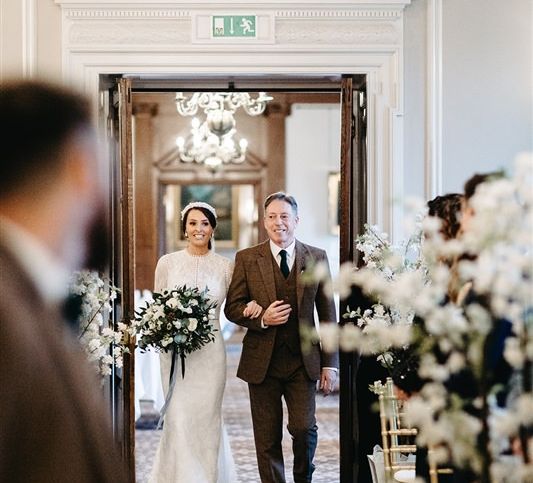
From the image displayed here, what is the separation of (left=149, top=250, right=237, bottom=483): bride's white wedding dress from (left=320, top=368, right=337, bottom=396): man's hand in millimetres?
723

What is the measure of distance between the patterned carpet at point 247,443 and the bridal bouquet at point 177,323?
5.25 feet

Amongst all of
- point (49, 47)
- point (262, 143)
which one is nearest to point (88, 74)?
point (49, 47)

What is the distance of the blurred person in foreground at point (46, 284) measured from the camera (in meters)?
1.37

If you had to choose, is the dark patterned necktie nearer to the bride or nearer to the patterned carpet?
the bride

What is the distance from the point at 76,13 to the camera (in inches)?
277

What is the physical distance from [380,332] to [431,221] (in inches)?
11.3

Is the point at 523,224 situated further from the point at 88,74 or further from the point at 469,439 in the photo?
the point at 88,74

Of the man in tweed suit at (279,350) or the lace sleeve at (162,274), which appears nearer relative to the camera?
the man in tweed suit at (279,350)

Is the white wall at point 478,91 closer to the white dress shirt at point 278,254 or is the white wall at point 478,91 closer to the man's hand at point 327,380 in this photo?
the white dress shirt at point 278,254

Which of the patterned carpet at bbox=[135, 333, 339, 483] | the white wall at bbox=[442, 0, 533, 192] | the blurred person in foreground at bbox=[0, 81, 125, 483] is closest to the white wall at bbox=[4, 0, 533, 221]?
the white wall at bbox=[442, 0, 533, 192]

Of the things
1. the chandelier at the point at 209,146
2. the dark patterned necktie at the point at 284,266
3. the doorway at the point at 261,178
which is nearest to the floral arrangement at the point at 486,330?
the dark patterned necktie at the point at 284,266

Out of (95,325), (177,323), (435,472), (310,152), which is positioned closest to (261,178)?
(310,152)

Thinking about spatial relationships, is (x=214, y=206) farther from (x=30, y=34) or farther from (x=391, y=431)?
(x=391, y=431)

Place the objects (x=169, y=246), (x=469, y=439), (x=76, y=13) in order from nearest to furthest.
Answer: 1. (x=469, y=439)
2. (x=76, y=13)
3. (x=169, y=246)
